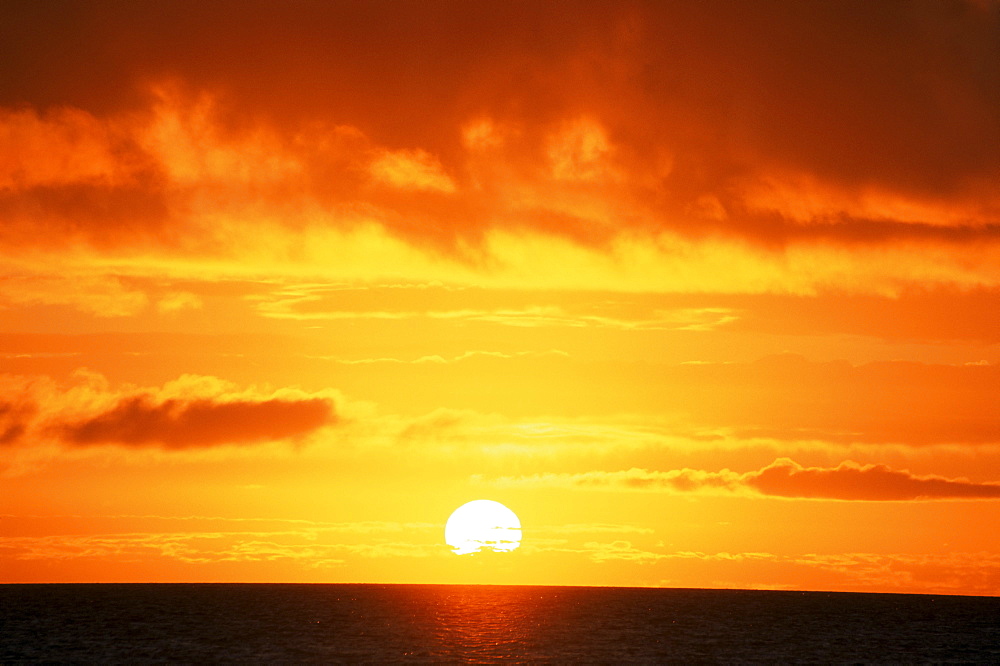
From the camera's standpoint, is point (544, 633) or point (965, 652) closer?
point (965, 652)

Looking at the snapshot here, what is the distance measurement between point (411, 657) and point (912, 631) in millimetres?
107383

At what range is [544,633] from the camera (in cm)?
14625

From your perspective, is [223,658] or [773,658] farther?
[773,658]

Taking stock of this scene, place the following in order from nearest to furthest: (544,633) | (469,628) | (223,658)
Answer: (223,658)
(544,633)
(469,628)

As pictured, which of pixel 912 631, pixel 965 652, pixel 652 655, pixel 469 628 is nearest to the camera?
pixel 652 655

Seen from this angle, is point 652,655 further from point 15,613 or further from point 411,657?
point 15,613

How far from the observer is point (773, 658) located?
383 feet

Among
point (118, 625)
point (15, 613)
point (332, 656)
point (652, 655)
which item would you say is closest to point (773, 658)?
point (652, 655)

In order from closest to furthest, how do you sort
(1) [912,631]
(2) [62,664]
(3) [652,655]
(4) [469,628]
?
(2) [62,664]
(3) [652,655]
(4) [469,628]
(1) [912,631]

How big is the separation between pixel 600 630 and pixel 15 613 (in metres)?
104

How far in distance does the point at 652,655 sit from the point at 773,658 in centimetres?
1458

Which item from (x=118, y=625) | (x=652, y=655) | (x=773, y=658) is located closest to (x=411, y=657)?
(x=652, y=655)

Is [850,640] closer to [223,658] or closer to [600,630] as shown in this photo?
[600,630]

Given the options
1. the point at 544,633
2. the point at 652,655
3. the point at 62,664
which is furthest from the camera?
the point at 544,633
